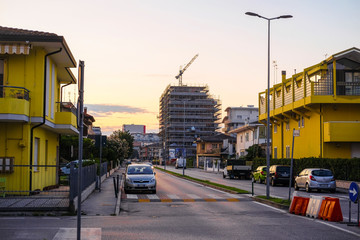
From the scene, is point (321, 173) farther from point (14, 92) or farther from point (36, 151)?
point (14, 92)

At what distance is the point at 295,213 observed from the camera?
1680 centimetres

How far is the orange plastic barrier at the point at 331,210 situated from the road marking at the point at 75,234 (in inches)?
273

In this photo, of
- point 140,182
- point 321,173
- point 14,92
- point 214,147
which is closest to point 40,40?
point 14,92

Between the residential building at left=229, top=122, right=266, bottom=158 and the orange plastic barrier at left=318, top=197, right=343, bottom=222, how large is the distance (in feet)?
166

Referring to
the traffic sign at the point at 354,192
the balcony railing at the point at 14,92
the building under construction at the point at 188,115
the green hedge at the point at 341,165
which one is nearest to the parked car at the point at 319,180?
the green hedge at the point at 341,165

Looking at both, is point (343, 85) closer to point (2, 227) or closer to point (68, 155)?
point (68, 155)

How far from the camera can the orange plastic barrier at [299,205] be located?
16.4 metres

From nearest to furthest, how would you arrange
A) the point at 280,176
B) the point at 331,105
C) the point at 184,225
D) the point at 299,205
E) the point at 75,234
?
the point at 75,234 → the point at 184,225 → the point at 299,205 → the point at 280,176 → the point at 331,105

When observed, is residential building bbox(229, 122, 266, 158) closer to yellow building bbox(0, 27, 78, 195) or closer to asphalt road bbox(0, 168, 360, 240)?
yellow building bbox(0, 27, 78, 195)

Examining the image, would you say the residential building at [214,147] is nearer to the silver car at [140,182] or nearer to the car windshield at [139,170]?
the car windshield at [139,170]

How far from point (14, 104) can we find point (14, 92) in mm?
1231

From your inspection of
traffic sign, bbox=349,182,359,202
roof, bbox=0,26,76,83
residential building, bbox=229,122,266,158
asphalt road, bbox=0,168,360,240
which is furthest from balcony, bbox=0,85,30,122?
residential building, bbox=229,122,266,158

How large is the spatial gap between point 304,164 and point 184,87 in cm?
13649

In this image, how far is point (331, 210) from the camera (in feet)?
48.5
